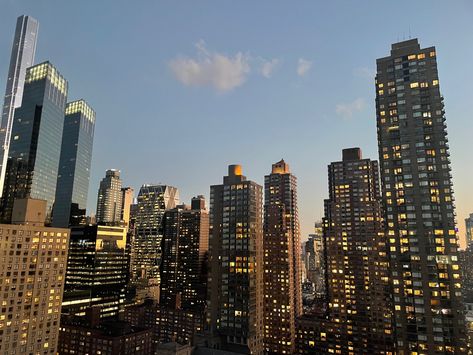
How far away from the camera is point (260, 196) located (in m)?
177

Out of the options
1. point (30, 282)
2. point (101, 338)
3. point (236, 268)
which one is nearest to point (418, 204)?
point (236, 268)

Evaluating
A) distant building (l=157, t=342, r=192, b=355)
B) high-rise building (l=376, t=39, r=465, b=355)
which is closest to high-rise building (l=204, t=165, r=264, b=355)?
distant building (l=157, t=342, r=192, b=355)

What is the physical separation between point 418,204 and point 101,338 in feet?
501

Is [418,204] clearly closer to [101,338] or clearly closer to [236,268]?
[236,268]

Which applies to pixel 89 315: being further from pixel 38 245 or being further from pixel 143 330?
pixel 38 245

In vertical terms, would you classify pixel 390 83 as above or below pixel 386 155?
above

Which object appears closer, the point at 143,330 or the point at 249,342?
the point at 249,342

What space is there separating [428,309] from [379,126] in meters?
63.0

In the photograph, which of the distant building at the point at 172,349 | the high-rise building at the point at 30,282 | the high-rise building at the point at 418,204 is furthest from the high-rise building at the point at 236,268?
the high-rise building at the point at 418,204

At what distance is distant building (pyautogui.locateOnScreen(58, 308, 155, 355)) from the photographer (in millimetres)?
169750

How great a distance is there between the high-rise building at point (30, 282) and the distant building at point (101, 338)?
39279 mm

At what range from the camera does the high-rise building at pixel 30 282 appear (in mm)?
123250

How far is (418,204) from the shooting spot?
118 m

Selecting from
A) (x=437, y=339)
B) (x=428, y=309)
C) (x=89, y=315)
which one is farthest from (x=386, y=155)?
(x=89, y=315)
